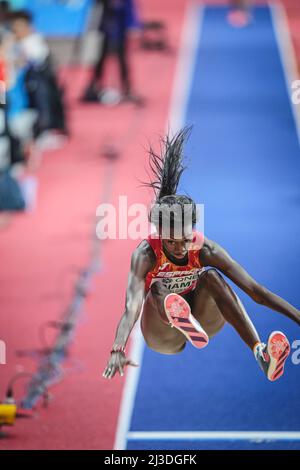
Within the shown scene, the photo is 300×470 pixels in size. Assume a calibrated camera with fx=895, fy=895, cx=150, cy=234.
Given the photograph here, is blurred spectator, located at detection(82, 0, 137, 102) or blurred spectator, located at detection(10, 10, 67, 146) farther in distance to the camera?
blurred spectator, located at detection(82, 0, 137, 102)

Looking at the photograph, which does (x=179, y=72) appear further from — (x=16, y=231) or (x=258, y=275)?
(x=258, y=275)

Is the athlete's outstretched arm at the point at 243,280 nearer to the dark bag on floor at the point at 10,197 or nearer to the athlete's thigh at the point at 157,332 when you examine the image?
the athlete's thigh at the point at 157,332

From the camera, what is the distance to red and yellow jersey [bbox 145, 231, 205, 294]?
3.81 m

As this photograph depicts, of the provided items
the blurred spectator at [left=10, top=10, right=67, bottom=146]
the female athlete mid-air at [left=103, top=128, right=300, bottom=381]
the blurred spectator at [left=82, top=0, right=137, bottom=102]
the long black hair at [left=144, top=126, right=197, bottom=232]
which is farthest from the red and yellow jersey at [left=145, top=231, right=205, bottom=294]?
the blurred spectator at [left=82, top=0, right=137, bottom=102]

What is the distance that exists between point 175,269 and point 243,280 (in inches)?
11.8

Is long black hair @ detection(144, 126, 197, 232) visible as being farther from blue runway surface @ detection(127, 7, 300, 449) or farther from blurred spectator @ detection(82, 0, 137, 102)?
blurred spectator @ detection(82, 0, 137, 102)

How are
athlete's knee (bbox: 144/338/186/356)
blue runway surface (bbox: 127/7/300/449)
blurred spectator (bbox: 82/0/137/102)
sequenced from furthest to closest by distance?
blurred spectator (bbox: 82/0/137/102), blue runway surface (bbox: 127/7/300/449), athlete's knee (bbox: 144/338/186/356)

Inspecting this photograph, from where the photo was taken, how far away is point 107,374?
11.7 ft

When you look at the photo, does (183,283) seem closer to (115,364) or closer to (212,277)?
(212,277)

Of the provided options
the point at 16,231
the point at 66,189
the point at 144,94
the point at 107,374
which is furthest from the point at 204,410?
the point at 144,94

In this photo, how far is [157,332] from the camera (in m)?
4.00

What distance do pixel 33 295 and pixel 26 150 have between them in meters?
3.73

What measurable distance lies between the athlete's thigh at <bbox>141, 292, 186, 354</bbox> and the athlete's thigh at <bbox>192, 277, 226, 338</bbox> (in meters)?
0.13

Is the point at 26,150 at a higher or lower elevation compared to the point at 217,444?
higher
